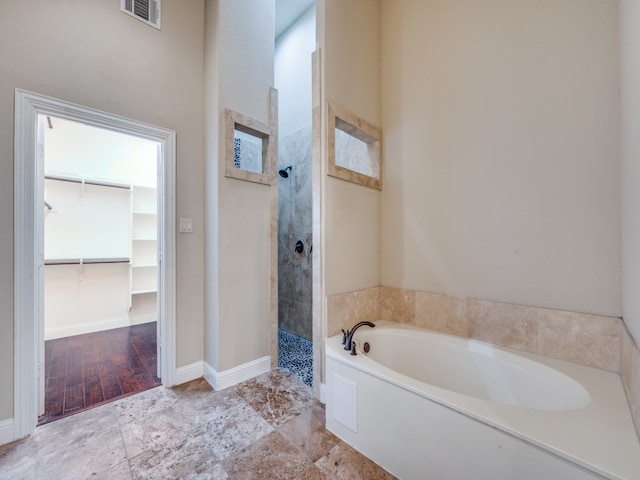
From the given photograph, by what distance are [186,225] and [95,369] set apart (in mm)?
1610

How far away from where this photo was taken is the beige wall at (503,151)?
139 centimetres

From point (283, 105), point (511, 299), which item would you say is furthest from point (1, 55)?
point (511, 299)

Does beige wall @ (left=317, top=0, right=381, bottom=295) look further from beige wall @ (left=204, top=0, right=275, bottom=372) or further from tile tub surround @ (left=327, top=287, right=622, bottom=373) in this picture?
beige wall @ (left=204, top=0, right=275, bottom=372)

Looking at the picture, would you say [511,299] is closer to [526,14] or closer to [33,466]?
[526,14]

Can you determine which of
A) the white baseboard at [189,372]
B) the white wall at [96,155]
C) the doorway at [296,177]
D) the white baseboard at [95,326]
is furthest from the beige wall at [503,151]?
the white baseboard at [95,326]

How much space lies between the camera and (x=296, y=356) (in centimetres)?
275

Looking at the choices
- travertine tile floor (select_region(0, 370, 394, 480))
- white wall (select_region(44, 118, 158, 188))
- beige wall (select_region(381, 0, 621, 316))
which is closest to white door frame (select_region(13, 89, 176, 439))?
travertine tile floor (select_region(0, 370, 394, 480))

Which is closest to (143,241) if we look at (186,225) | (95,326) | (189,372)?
(95,326)

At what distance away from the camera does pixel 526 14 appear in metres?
1.60

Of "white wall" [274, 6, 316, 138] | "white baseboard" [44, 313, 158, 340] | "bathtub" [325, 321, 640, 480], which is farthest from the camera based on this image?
"white wall" [274, 6, 316, 138]

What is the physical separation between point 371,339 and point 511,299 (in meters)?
0.95

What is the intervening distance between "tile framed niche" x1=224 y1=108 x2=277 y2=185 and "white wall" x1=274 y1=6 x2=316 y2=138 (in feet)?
2.47

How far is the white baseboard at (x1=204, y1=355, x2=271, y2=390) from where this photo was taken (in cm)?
211

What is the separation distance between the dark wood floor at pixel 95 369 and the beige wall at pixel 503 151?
2373 mm
